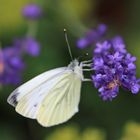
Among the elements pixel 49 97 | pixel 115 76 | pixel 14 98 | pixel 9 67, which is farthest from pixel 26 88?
pixel 9 67

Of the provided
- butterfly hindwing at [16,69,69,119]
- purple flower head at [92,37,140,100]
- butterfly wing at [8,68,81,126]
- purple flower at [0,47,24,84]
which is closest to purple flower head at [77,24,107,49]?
purple flower at [0,47,24,84]

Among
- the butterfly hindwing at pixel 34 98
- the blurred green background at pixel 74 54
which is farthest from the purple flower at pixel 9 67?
the butterfly hindwing at pixel 34 98

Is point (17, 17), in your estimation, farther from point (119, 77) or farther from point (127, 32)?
point (119, 77)

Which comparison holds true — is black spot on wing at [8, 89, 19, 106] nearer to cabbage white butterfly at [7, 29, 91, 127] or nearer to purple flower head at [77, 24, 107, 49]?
cabbage white butterfly at [7, 29, 91, 127]

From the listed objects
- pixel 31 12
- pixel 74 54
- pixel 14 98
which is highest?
pixel 14 98

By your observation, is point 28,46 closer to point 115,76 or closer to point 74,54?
point 74,54

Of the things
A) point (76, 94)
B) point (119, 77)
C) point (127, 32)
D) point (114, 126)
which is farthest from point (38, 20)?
point (119, 77)
